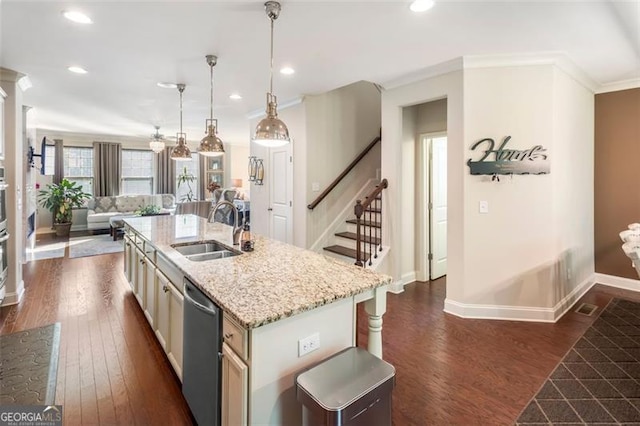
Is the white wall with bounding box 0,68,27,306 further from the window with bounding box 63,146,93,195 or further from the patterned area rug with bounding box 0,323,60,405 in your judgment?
the window with bounding box 63,146,93,195

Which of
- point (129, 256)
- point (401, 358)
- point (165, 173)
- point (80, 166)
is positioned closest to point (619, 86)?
point (401, 358)

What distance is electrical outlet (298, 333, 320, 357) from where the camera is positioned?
1.53 meters

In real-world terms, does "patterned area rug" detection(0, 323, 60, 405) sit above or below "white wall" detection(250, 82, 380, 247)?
below

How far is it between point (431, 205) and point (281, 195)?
2.29 meters

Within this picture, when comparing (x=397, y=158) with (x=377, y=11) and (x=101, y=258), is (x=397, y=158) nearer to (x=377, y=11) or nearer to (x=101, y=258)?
(x=377, y=11)

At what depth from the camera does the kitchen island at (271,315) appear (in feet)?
4.60

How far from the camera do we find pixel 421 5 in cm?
230

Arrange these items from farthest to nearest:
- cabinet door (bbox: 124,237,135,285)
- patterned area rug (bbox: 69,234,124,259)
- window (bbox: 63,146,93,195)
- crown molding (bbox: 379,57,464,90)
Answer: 1. window (bbox: 63,146,93,195)
2. patterned area rug (bbox: 69,234,124,259)
3. cabinet door (bbox: 124,237,135,285)
4. crown molding (bbox: 379,57,464,90)

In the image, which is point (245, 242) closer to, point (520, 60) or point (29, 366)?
point (29, 366)

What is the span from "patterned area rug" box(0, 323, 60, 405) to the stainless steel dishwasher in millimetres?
1076

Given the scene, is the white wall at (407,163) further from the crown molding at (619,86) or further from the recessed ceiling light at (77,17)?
the recessed ceiling light at (77,17)

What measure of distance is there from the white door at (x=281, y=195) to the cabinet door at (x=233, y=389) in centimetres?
357

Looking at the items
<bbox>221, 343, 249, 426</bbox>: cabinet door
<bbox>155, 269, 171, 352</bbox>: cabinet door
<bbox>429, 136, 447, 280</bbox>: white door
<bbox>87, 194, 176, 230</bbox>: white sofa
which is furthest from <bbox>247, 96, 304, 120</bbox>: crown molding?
<bbox>221, 343, 249, 426</bbox>: cabinet door

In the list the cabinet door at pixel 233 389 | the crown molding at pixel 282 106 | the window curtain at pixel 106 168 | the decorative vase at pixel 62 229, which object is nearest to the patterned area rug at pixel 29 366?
the cabinet door at pixel 233 389
